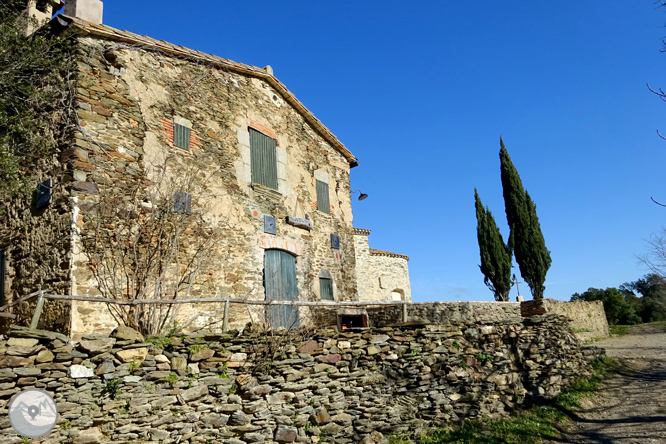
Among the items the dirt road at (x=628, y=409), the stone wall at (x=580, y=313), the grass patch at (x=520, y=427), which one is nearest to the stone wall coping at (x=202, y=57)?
the stone wall at (x=580, y=313)

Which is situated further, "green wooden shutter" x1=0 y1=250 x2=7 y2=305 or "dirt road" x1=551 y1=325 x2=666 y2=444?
"dirt road" x1=551 y1=325 x2=666 y2=444

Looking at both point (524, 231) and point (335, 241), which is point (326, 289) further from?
point (524, 231)

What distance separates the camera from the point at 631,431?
26.2 feet

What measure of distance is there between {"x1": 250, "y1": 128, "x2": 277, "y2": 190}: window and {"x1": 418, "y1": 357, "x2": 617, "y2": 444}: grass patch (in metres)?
6.12

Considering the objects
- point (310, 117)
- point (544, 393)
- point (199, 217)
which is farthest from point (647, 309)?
point (199, 217)

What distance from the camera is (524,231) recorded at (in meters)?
20.4

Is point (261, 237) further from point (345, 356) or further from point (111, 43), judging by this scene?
point (111, 43)

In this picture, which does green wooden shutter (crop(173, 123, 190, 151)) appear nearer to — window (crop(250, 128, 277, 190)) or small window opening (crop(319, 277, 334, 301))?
window (crop(250, 128, 277, 190))

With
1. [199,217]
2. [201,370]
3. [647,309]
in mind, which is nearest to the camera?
[201,370]

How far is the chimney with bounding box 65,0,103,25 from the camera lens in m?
8.41

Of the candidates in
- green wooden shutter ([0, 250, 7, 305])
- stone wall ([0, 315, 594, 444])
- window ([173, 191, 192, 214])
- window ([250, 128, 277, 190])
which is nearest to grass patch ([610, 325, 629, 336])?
stone wall ([0, 315, 594, 444])

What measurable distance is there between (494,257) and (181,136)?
1562cm

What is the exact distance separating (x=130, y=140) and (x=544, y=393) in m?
9.29

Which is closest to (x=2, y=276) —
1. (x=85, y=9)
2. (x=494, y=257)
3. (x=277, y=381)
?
(x=277, y=381)
